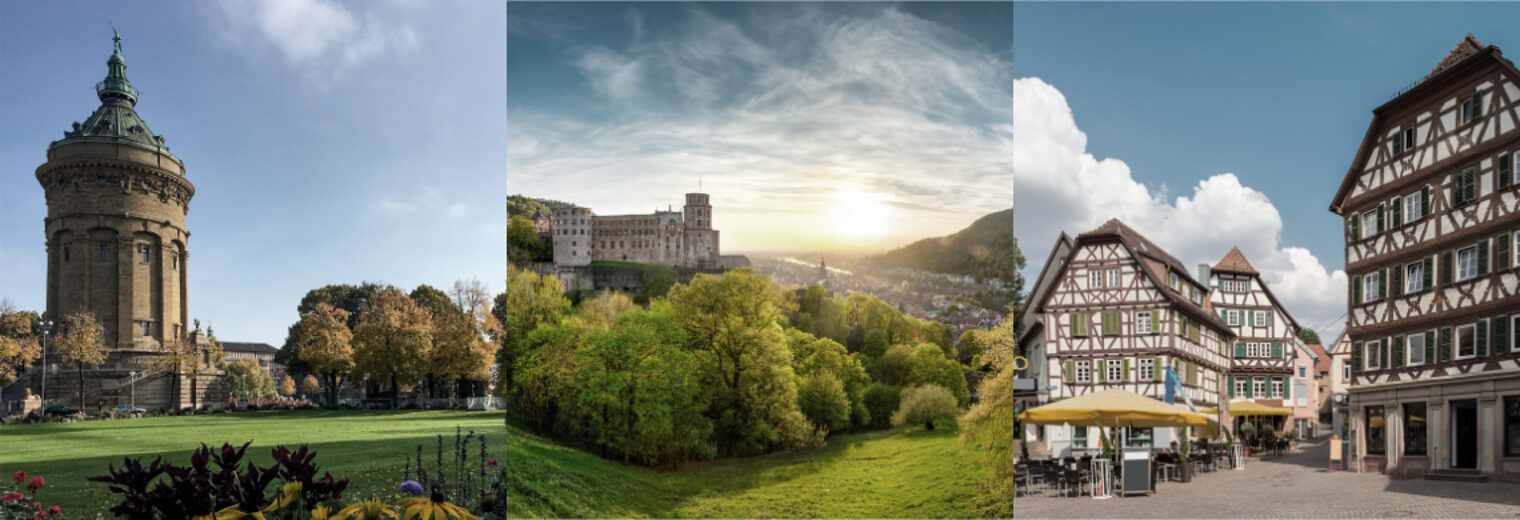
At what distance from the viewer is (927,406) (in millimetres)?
8180

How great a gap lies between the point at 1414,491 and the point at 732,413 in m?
8.84

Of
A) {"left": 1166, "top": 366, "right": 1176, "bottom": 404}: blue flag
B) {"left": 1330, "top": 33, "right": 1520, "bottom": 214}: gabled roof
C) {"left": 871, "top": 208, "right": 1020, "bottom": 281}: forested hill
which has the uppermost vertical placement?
{"left": 1330, "top": 33, "right": 1520, "bottom": 214}: gabled roof

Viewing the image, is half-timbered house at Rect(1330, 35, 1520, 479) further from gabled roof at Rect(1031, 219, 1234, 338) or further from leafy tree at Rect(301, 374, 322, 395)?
leafy tree at Rect(301, 374, 322, 395)

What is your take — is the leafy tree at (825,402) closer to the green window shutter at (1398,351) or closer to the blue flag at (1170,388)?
the blue flag at (1170,388)

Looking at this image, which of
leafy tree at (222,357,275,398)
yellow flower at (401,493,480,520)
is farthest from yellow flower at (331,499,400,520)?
leafy tree at (222,357,275,398)

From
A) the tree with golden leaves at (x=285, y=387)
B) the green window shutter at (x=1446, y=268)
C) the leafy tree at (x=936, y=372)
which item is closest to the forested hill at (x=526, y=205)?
the leafy tree at (x=936, y=372)

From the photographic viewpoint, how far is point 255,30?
8.87 metres

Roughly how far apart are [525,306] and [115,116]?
420cm

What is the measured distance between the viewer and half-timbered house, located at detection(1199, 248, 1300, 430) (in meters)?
14.7

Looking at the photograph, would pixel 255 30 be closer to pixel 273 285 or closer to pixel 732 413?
pixel 273 285

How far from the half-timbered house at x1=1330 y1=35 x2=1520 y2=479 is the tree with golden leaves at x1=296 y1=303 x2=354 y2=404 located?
15.0 metres

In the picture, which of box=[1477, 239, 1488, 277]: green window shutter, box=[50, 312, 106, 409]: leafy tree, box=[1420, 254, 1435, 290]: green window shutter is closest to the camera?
box=[50, 312, 106, 409]: leafy tree

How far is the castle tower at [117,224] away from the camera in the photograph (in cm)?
829

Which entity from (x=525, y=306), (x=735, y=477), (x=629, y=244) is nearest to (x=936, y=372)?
(x=735, y=477)
